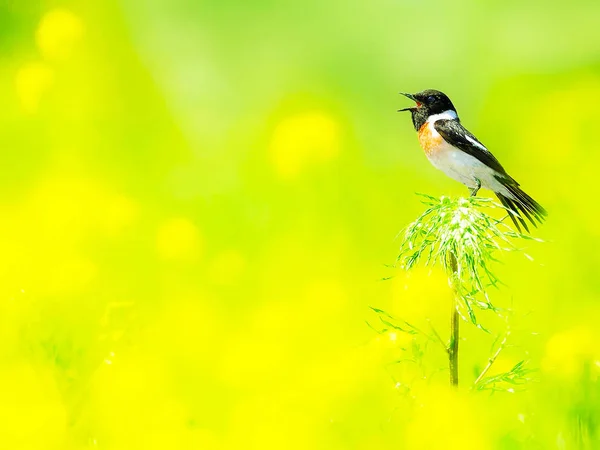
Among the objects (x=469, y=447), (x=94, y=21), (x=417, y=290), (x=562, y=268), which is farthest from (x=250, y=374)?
(x=94, y=21)

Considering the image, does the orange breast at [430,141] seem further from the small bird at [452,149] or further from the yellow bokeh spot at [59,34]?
the yellow bokeh spot at [59,34]

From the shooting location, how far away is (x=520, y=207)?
Result: 2562mm

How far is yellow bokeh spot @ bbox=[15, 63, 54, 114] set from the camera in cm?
630

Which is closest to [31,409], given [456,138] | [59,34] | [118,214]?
[456,138]

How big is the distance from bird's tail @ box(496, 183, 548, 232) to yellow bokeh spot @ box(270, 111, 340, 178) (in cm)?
286

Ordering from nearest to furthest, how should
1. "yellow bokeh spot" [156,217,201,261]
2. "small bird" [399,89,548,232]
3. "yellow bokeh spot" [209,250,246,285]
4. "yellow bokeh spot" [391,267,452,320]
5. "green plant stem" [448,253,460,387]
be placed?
"green plant stem" [448,253,460,387] → "yellow bokeh spot" [391,267,452,320] → "small bird" [399,89,548,232] → "yellow bokeh spot" [209,250,246,285] → "yellow bokeh spot" [156,217,201,261]

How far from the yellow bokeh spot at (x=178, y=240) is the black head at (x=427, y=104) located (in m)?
2.10

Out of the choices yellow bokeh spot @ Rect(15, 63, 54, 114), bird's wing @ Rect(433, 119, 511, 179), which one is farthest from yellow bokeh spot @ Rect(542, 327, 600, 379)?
yellow bokeh spot @ Rect(15, 63, 54, 114)

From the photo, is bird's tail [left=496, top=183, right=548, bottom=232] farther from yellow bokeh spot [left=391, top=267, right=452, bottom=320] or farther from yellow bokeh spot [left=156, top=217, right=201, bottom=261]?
yellow bokeh spot [left=156, top=217, right=201, bottom=261]

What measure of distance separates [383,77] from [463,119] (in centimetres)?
123

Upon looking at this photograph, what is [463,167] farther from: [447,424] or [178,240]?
[178,240]

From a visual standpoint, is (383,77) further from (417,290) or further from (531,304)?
(417,290)

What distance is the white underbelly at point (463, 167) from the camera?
284 centimetres

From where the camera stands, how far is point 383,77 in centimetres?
702
